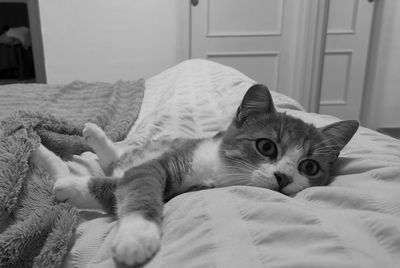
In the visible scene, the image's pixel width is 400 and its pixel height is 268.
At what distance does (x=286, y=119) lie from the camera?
875 mm

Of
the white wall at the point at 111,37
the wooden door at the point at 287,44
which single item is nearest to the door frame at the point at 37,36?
the white wall at the point at 111,37

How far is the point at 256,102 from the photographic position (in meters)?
0.88

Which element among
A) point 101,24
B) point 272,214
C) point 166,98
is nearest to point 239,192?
point 272,214

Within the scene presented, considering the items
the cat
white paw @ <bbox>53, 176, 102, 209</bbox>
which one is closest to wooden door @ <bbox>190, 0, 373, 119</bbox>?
the cat

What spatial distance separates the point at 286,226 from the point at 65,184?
431 millimetres

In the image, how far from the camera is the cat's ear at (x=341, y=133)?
0.82 m

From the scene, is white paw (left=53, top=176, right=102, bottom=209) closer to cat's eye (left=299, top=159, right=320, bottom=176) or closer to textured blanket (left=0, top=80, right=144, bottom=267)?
textured blanket (left=0, top=80, right=144, bottom=267)

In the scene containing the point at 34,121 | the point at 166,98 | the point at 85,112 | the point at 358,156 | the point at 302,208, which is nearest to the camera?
the point at 302,208

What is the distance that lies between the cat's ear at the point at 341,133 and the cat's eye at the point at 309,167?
0.07 metres

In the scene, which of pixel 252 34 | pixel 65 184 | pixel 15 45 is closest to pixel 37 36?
pixel 15 45

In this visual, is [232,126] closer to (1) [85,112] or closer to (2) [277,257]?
(2) [277,257]

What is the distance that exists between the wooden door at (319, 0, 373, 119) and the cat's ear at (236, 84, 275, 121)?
7.75ft

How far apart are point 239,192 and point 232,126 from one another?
0.35 metres

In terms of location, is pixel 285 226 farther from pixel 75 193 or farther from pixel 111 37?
pixel 111 37
